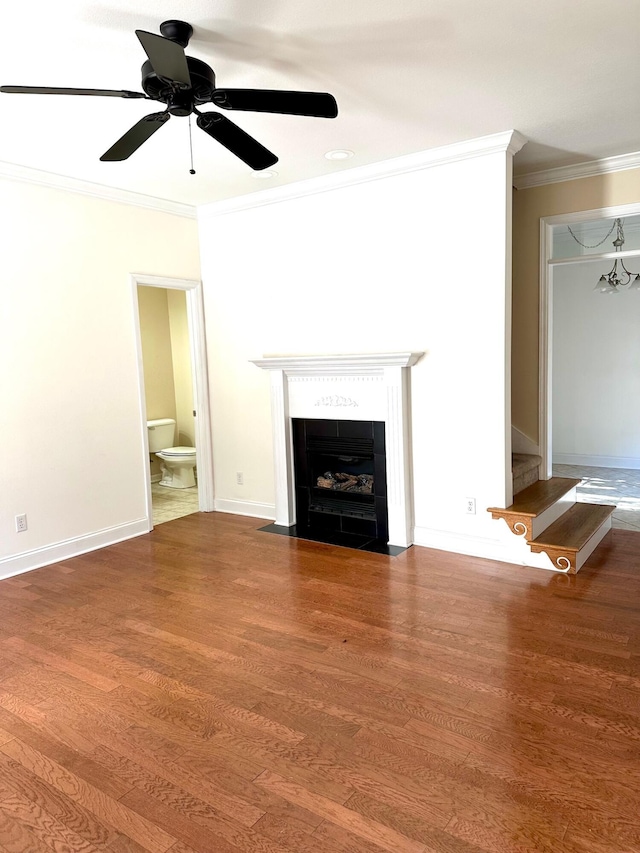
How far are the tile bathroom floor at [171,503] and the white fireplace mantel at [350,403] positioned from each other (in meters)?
1.12

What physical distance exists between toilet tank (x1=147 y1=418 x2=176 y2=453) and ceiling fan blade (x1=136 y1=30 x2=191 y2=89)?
476cm

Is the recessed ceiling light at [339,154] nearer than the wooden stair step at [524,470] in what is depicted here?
Yes

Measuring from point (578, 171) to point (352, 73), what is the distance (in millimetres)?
2236

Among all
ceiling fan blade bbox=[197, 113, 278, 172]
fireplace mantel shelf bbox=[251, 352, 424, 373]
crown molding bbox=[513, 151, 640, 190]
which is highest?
crown molding bbox=[513, 151, 640, 190]

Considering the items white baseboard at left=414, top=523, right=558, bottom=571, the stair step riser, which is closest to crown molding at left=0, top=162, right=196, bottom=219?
white baseboard at left=414, top=523, right=558, bottom=571

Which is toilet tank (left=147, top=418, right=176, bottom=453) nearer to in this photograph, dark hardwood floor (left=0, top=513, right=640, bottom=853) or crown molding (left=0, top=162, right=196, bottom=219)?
crown molding (left=0, top=162, right=196, bottom=219)

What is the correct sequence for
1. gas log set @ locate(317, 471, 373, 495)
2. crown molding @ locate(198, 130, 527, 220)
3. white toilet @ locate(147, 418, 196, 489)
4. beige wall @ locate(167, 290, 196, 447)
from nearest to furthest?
crown molding @ locate(198, 130, 527, 220)
gas log set @ locate(317, 471, 373, 495)
white toilet @ locate(147, 418, 196, 489)
beige wall @ locate(167, 290, 196, 447)

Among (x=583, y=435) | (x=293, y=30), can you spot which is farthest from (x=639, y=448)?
(x=293, y=30)

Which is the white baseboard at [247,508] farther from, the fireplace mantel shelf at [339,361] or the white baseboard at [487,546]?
the white baseboard at [487,546]

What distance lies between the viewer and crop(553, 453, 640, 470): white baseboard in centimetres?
680

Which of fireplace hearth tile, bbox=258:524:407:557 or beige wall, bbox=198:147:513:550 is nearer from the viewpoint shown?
beige wall, bbox=198:147:513:550

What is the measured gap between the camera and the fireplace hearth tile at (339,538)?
423 centimetres

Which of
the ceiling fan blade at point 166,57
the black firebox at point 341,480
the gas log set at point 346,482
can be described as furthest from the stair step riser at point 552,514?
the ceiling fan blade at point 166,57

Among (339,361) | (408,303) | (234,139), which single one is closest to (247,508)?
(339,361)
